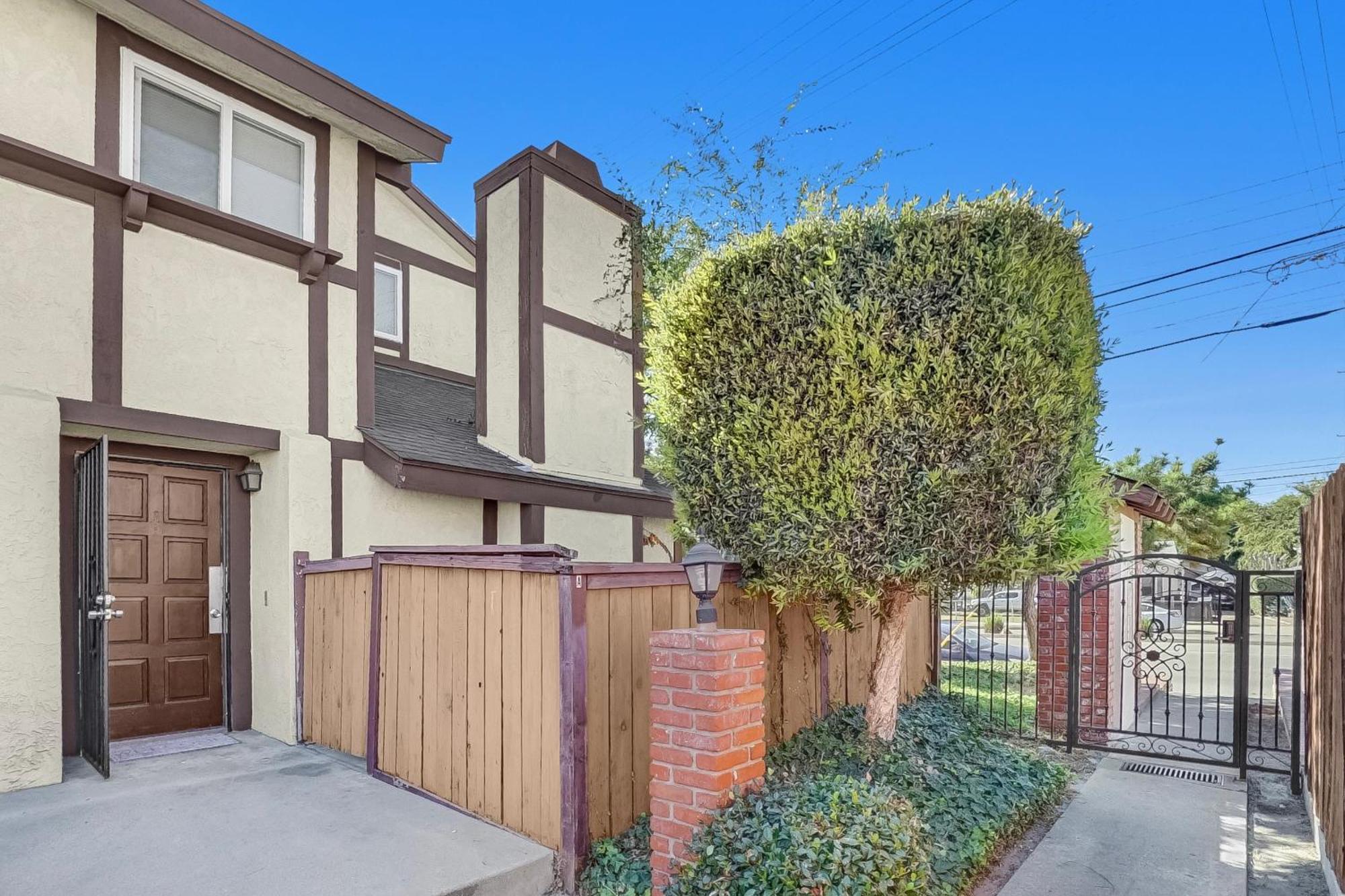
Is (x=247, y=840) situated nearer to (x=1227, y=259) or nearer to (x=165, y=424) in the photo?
(x=165, y=424)

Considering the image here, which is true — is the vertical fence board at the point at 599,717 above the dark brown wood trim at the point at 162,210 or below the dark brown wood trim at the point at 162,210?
below

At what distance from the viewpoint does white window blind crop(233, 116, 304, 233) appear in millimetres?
5855

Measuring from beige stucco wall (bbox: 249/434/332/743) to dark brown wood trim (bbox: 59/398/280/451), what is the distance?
0.62 ft

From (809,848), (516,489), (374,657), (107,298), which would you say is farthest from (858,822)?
(107,298)

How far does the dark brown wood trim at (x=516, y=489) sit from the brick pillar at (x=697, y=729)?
11.7 feet

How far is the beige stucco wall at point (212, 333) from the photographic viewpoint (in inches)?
201

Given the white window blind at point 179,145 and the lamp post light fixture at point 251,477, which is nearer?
the white window blind at point 179,145

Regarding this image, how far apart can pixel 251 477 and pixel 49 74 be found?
2875 mm

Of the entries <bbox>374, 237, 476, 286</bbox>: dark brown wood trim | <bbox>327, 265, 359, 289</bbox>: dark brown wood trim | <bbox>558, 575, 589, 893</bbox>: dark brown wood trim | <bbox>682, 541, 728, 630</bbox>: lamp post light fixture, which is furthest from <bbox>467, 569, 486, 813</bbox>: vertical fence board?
<bbox>374, 237, 476, 286</bbox>: dark brown wood trim

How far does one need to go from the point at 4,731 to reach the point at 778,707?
4.47 meters

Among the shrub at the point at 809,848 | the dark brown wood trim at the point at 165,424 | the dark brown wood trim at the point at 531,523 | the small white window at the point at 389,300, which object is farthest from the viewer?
the small white window at the point at 389,300

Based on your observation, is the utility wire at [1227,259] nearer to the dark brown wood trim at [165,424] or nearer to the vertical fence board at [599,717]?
the vertical fence board at [599,717]

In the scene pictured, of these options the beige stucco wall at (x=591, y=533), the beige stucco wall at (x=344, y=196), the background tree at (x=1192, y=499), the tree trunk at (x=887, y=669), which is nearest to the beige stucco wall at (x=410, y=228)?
the beige stucco wall at (x=344, y=196)

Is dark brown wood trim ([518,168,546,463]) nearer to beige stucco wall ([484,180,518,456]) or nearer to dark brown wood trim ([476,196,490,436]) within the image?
beige stucco wall ([484,180,518,456])
